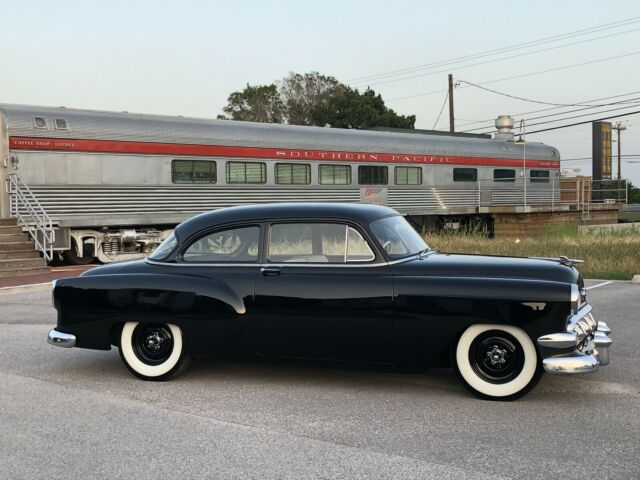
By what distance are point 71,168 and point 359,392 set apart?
1223cm

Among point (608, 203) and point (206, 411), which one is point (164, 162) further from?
point (608, 203)

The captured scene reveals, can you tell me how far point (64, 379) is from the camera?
5797 millimetres

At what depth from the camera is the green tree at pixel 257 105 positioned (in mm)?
60656

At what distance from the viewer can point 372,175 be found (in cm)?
2145

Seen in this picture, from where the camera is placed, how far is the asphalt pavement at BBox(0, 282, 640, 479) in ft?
12.2

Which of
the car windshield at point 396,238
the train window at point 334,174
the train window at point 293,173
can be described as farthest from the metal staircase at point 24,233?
the car windshield at point 396,238

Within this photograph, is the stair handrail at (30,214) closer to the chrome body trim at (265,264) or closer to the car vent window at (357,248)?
the chrome body trim at (265,264)

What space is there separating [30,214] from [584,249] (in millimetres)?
13045

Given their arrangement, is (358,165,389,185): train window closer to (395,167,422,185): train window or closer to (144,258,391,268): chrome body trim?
(395,167,422,185): train window

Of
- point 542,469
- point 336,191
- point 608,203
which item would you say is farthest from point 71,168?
point 608,203

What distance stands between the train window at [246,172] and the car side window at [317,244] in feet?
42.2

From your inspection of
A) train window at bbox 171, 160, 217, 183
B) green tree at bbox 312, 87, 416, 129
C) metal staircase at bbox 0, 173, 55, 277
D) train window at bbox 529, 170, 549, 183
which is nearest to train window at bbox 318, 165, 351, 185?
train window at bbox 171, 160, 217, 183

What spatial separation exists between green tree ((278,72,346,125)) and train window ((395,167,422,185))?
39.7 m

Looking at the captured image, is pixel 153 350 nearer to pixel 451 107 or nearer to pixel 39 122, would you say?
pixel 39 122
